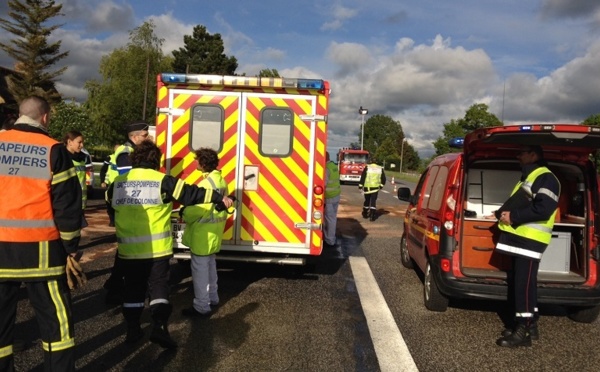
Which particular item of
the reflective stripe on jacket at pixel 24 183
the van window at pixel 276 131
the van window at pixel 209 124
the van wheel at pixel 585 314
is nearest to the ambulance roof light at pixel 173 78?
the van window at pixel 209 124

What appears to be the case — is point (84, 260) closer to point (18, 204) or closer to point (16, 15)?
point (18, 204)

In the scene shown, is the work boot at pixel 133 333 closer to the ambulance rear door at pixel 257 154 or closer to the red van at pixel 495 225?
the ambulance rear door at pixel 257 154

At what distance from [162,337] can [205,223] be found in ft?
4.32

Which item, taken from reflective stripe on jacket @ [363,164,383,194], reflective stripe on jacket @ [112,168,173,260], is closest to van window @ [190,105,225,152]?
reflective stripe on jacket @ [112,168,173,260]

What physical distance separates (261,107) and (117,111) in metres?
45.1

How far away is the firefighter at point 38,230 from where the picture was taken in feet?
10.2

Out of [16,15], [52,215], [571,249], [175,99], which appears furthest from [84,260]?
[16,15]

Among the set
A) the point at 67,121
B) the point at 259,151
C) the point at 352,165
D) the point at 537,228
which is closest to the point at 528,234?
the point at 537,228

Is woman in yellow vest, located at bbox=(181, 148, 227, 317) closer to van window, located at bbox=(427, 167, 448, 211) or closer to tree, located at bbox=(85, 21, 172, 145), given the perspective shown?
van window, located at bbox=(427, 167, 448, 211)

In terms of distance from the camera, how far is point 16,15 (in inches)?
1939

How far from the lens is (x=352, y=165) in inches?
1345

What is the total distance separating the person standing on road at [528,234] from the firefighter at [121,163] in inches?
147

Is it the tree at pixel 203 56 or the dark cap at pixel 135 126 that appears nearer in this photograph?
the dark cap at pixel 135 126

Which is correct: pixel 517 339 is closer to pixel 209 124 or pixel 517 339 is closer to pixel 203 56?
pixel 209 124
